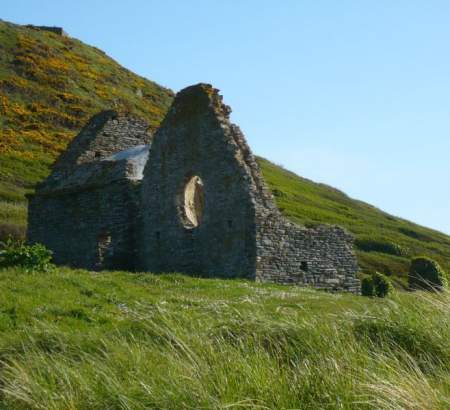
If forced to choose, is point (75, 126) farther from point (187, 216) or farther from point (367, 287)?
point (367, 287)

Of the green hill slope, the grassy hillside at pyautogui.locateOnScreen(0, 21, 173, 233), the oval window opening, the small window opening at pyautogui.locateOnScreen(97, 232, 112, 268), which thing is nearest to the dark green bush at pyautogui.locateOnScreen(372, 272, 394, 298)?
the oval window opening

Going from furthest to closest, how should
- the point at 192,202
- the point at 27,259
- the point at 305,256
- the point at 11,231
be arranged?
the point at 11,231
the point at 192,202
the point at 305,256
the point at 27,259

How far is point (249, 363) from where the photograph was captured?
6.68 meters

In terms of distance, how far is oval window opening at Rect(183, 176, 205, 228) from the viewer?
21516 millimetres

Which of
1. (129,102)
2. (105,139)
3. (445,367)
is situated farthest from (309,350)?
(129,102)

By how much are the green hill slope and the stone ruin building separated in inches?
401

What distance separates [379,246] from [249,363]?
143 ft

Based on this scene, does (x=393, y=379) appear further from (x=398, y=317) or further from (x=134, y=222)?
(x=134, y=222)

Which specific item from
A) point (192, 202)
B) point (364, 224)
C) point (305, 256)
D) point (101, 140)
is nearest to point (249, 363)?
point (305, 256)

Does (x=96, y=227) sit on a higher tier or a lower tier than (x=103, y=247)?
higher

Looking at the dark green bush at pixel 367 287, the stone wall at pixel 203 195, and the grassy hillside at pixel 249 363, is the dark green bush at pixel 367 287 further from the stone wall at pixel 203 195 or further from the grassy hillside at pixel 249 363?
the grassy hillside at pixel 249 363

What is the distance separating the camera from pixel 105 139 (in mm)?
26734

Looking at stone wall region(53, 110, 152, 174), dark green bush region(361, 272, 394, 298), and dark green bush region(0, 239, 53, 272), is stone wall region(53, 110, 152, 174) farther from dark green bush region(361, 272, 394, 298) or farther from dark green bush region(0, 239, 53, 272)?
dark green bush region(0, 239, 53, 272)

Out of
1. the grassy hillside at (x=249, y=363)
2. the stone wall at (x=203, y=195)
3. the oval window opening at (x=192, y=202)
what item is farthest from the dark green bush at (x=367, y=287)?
the grassy hillside at (x=249, y=363)
